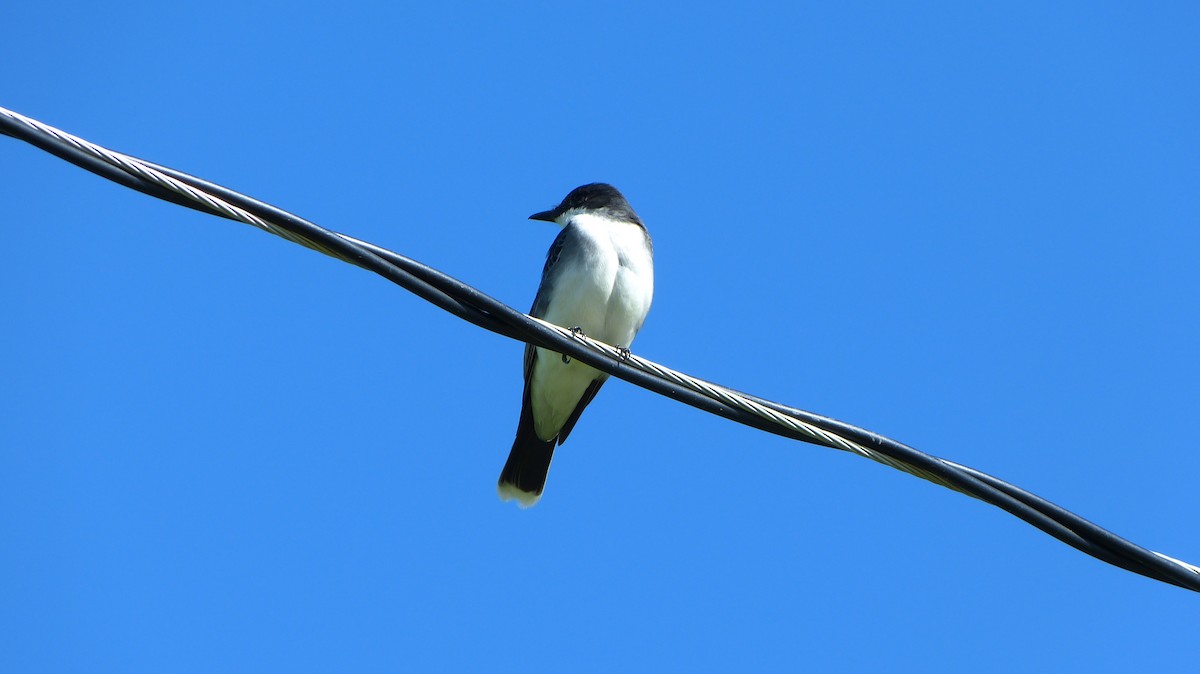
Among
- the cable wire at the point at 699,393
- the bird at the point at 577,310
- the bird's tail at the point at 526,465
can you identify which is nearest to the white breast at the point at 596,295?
the bird at the point at 577,310

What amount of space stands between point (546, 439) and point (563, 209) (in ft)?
5.29

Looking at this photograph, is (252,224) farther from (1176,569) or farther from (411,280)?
(1176,569)

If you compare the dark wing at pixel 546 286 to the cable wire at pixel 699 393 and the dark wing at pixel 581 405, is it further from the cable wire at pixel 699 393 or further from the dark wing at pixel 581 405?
the cable wire at pixel 699 393

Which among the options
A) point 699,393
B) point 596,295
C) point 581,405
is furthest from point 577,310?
→ point 699,393

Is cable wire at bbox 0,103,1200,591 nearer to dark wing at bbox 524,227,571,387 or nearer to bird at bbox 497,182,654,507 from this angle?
bird at bbox 497,182,654,507

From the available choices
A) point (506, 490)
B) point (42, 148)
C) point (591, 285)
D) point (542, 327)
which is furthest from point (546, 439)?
point (42, 148)

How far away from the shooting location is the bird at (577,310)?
6.76m

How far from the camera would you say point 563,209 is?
7996 mm

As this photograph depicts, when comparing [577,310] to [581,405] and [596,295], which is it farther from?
[581,405]

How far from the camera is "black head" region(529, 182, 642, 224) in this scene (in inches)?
291

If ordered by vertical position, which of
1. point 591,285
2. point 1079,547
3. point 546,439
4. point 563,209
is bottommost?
point 1079,547

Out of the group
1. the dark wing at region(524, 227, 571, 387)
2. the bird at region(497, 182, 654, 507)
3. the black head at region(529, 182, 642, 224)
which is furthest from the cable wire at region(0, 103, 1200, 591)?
the black head at region(529, 182, 642, 224)

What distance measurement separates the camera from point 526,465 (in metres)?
7.36

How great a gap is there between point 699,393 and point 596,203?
4091 millimetres
